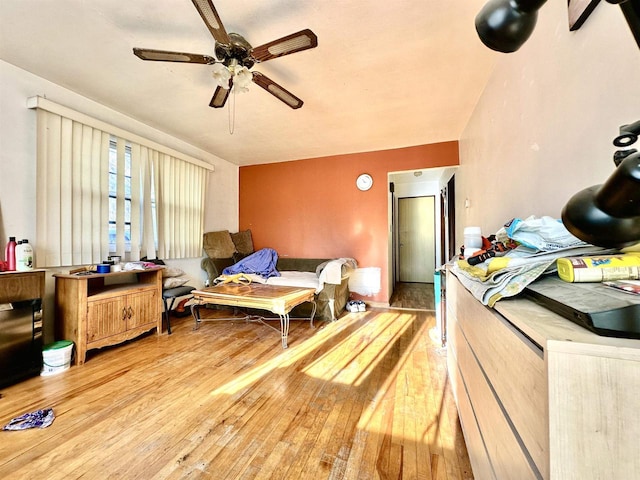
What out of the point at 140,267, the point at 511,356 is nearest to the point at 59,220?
the point at 140,267

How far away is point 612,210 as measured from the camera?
330 mm

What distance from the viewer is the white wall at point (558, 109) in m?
0.83

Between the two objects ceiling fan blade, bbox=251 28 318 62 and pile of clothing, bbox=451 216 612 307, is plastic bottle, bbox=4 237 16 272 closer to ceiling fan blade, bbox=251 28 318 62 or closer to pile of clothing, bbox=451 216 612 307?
ceiling fan blade, bbox=251 28 318 62

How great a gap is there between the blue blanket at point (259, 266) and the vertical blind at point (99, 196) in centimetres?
72

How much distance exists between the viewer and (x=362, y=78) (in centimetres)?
218

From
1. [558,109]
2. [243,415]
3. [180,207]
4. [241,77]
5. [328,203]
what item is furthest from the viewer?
[328,203]

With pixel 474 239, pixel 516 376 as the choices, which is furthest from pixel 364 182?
pixel 516 376

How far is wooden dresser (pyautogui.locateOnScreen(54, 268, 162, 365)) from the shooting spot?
81.6 inches

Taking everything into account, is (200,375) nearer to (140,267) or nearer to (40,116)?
(140,267)

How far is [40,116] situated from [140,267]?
1.56 meters

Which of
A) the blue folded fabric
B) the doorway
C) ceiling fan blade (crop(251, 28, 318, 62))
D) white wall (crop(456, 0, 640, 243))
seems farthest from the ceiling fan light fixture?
the doorway

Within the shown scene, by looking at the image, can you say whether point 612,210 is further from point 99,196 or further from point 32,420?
point 99,196

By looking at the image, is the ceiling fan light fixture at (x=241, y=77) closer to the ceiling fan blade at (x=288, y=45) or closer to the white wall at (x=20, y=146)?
the ceiling fan blade at (x=288, y=45)

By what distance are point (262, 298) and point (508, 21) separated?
2427 millimetres
